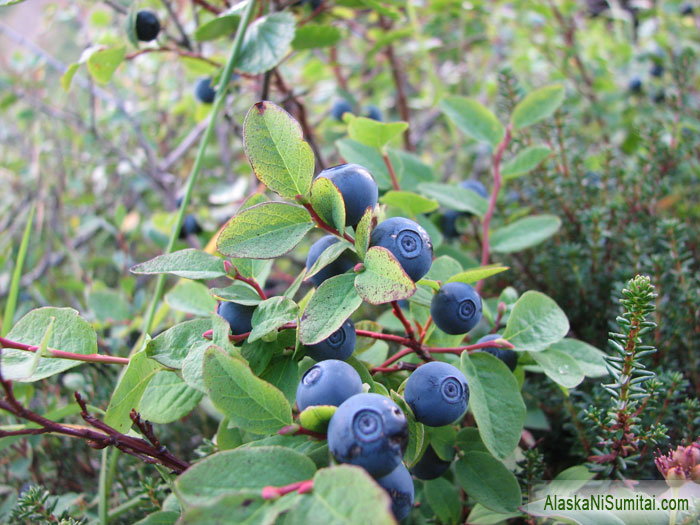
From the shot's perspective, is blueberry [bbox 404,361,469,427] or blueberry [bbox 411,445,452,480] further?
blueberry [bbox 411,445,452,480]

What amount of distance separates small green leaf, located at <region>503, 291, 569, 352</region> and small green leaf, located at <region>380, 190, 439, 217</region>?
240 millimetres

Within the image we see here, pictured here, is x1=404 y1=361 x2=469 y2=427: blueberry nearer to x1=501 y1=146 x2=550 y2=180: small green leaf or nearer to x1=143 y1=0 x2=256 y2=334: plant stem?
x1=143 y1=0 x2=256 y2=334: plant stem

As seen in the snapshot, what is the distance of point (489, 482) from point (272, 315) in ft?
1.25

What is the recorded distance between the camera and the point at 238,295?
644 millimetres

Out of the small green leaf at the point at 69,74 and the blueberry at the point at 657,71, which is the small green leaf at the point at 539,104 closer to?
the small green leaf at the point at 69,74

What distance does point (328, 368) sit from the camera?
0.53 m

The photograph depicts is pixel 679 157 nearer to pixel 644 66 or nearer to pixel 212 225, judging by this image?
pixel 644 66

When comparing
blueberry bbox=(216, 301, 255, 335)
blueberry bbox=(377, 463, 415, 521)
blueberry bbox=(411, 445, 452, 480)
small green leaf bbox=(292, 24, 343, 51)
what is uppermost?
small green leaf bbox=(292, 24, 343, 51)

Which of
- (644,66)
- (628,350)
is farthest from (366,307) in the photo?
(644,66)

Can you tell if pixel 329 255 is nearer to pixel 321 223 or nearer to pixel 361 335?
pixel 321 223

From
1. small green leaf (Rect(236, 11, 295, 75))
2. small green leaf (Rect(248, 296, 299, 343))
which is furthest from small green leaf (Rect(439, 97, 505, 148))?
small green leaf (Rect(248, 296, 299, 343))

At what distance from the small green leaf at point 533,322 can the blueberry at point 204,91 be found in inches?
47.1

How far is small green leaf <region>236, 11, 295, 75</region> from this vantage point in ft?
3.37

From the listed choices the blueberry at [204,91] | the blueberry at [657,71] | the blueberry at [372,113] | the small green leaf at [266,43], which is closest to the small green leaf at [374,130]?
the small green leaf at [266,43]
